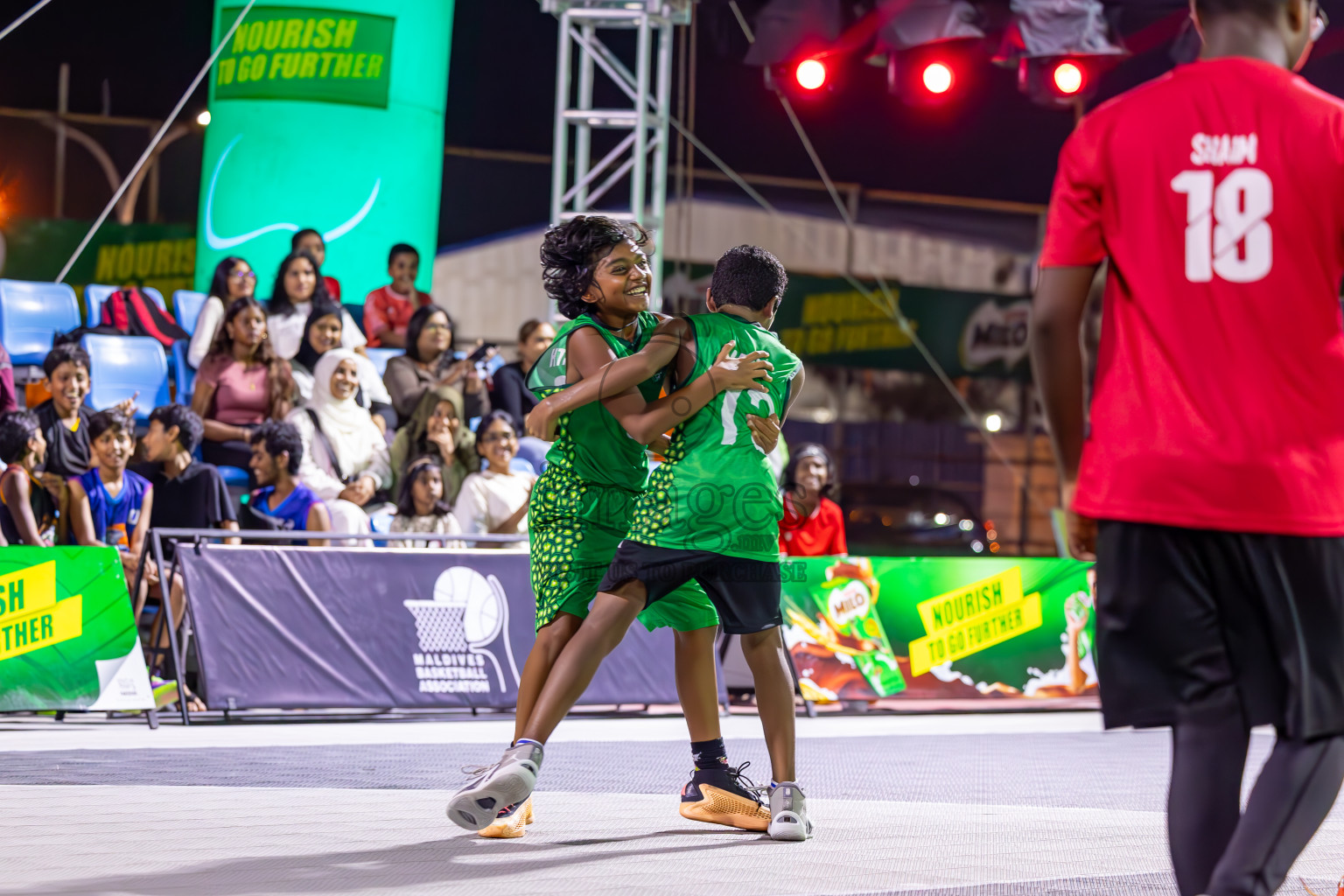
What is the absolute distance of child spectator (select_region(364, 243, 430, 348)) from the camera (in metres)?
11.8

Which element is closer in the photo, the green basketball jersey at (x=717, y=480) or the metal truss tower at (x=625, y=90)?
the green basketball jersey at (x=717, y=480)

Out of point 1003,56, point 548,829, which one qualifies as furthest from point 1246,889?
point 1003,56

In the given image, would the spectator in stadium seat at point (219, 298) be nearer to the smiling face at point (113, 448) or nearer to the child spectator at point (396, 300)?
the child spectator at point (396, 300)

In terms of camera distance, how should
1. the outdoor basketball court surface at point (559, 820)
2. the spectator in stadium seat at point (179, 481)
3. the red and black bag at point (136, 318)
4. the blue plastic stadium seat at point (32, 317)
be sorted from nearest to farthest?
the outdoor basketball court surface at point (559, 820) → the spectator in stadium seat at point (179, 481) → the blue plastic stadium seat at point (32, 317) → the red and black bag at point (136, 318)

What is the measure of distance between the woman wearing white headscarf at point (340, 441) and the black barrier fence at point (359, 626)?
3.08ft

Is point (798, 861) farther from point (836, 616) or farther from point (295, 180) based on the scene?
point (295, 180)

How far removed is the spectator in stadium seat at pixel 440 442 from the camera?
9.71 metres

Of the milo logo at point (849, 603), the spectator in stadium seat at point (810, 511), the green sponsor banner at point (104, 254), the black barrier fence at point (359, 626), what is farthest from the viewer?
the green sponsor banner at point (104, 254)

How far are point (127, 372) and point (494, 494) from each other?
9.07ft

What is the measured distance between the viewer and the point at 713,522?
4.32 metres

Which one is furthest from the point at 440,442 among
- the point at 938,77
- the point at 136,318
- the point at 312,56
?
the point at 938,77

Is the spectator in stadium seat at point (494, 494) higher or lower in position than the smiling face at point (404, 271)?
lower

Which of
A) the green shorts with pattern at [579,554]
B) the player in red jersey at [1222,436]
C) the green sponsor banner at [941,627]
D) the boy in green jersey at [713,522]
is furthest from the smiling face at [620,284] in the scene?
the green sponsor banner at [941,627]

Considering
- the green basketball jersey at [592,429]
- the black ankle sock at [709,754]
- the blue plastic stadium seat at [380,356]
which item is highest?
the blue plastic stadium seat at [380,356]
